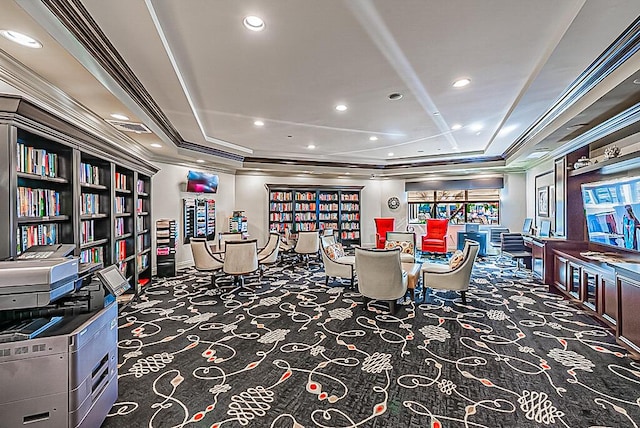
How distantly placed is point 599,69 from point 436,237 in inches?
245

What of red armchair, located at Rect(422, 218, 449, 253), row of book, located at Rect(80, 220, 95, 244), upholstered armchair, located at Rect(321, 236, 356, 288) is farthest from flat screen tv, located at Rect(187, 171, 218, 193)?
red armchair, located at Rect(422, 218, 449, 253)

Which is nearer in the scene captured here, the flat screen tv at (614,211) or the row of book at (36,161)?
the row of book at (36,161)

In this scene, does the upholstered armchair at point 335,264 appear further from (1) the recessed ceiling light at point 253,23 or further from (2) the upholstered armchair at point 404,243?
(1) the recessed ceiling light at point 253,23

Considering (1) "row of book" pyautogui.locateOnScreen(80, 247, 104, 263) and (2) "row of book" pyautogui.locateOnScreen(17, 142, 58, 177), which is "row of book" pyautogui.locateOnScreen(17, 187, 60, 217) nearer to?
(2) "row of book" pyautogui.locateOnScreen(17, 142, 58, 177)

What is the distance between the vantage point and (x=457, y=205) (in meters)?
10.5

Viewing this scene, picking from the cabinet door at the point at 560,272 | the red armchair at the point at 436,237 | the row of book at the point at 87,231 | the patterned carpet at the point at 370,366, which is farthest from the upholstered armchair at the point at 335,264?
the red armchair at the point at 436,237

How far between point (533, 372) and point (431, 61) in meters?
3.15

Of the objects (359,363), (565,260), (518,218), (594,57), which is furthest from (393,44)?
(518,218)

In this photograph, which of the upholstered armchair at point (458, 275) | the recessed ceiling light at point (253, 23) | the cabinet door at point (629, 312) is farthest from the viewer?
the upholstered armchair at point (458, 275)

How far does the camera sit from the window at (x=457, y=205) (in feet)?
32.9

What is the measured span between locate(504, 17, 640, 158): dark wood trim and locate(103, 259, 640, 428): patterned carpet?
2.80 metres

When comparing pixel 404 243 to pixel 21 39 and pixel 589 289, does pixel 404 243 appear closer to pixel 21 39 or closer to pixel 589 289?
pixel 589 289

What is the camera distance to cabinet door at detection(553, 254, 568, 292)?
15.7ft

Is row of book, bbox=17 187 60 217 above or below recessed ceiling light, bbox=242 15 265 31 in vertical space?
below
